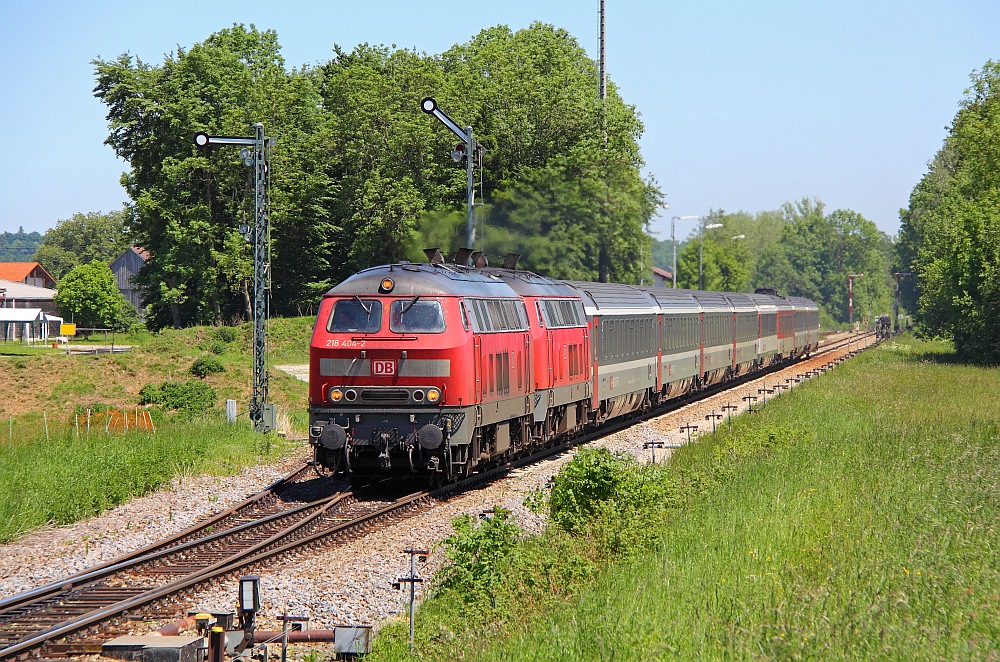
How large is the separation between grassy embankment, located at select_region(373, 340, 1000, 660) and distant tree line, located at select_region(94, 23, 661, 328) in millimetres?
32853

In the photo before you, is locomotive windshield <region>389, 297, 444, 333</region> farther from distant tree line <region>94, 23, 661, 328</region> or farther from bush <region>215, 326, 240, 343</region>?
bush <region>215, 326, 240, 343</region>

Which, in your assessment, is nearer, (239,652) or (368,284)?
(239,652)

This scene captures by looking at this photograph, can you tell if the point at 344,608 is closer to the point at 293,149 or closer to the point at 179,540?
the point at 179,540

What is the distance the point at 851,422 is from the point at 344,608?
589 inches

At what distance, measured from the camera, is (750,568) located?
33.9 ft

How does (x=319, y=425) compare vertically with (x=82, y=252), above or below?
below

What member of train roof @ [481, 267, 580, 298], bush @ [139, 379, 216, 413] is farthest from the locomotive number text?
bush @ [139, 379, 216, 413]

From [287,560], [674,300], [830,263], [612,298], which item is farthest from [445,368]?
[830,263]

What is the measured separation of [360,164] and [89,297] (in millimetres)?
32383

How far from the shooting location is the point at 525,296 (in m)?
20.8

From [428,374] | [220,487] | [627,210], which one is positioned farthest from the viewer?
[627,210]

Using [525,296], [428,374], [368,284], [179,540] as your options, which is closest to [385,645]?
[179,540]

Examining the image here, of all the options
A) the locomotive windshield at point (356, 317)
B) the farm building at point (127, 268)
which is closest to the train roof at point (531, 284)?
the locomotive windshield at point (356, 317)

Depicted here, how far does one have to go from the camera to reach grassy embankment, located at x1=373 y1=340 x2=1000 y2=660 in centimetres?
827
